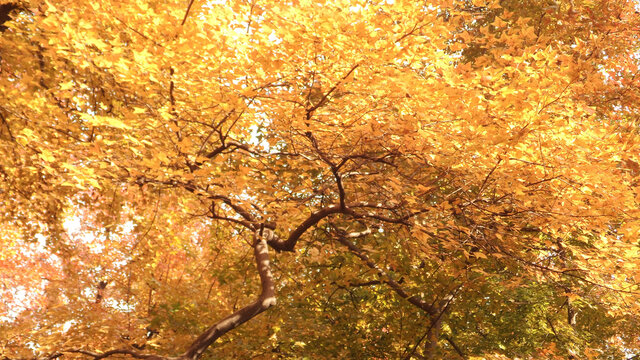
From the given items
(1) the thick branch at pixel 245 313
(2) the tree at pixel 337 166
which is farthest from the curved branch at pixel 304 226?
(1) the thick branch at pixel 245 313

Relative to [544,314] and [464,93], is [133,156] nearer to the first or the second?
[464,93]

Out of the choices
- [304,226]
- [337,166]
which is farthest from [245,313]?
[337,166]

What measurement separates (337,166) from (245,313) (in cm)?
229

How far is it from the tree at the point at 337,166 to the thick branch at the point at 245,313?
0.09 feet

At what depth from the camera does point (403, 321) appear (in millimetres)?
8812

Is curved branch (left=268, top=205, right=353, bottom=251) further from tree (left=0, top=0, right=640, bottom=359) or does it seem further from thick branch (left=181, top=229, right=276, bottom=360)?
thick branch (left=181, top=229, right=276, bottom=360)

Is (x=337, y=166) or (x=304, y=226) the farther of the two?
(x=304, y=226)

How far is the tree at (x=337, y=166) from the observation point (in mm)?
4223

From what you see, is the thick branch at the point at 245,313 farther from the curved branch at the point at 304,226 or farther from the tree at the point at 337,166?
the curved branch at the point at 304,226

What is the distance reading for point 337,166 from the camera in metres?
4.86

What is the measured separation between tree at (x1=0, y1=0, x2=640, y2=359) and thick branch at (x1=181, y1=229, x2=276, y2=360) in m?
0.03

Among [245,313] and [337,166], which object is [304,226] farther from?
[337,166]

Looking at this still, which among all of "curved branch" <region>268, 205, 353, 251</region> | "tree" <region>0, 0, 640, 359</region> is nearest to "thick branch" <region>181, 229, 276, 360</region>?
"tree" <region>0, 0, 640, 359</region>

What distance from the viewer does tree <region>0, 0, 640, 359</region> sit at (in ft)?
13.9
